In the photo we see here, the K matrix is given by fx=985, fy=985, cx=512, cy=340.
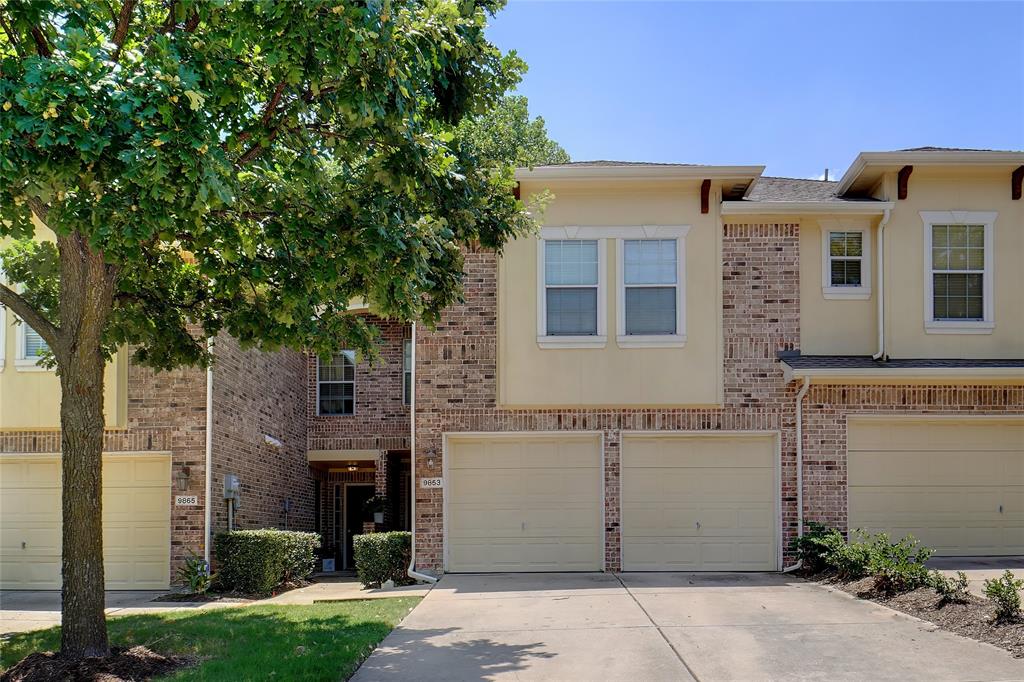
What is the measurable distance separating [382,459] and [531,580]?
21.9ft

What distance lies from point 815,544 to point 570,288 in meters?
5.20

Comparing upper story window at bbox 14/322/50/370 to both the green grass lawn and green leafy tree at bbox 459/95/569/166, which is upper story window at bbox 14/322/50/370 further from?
green leafy tree at bbox 459/95/569/166

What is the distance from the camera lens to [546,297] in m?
15.2

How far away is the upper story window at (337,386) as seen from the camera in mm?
20875

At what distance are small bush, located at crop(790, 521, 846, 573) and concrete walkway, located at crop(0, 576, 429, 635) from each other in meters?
5.55

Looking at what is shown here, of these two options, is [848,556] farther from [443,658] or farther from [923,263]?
[443,658]

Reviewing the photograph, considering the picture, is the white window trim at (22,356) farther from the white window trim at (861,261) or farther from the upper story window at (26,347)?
the white window trim at (861,261)

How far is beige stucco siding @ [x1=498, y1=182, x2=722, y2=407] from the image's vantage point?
14984 millimetres

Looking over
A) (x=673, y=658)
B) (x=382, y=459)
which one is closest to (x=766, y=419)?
(x=673, y=658)

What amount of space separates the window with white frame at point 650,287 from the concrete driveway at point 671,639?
4.01 metres

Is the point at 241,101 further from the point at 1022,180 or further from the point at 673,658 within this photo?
the point at 1022,180

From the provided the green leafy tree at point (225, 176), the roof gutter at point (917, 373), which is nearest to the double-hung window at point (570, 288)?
the roof gutter at point (917, 373)

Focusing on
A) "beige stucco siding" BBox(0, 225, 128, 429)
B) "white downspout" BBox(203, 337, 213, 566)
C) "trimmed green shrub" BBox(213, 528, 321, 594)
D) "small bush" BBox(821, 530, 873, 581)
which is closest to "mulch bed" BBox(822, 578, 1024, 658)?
"small bush" BBox(821, 530, 873, 581)

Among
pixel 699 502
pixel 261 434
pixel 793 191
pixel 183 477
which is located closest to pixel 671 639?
pixel 699 502
